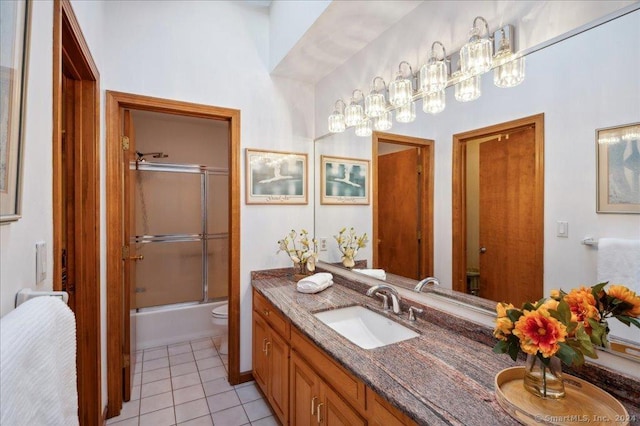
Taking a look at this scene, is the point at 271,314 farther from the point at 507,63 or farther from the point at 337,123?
the point at 507,63

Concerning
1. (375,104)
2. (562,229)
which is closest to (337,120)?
(375,104)

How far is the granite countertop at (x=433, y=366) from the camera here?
838 mm

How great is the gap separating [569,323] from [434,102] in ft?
3.75

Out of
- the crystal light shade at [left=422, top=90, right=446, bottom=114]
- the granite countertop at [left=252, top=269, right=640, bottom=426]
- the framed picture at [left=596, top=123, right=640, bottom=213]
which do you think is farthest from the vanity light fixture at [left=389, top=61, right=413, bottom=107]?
the granite countertop at [left=252, top=269, right=640, bottom=426]

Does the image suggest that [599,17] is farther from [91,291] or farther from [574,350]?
[91,291]

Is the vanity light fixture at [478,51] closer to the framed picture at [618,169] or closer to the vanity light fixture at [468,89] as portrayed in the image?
the vanity light fixture at [468,89]

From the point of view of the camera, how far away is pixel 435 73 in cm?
150

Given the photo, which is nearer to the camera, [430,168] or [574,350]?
[574,350]

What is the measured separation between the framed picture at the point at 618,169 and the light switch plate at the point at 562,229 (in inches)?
4.2

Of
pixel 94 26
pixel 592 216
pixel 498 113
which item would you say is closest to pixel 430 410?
pixel 592 216

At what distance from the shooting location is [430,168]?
164 cm

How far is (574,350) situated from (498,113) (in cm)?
92

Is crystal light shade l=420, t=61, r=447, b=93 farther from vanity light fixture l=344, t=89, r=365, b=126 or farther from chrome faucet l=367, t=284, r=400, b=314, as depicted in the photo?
chrome faucet l=367, t=284, r=400, b=314

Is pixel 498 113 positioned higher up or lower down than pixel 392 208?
higher up
